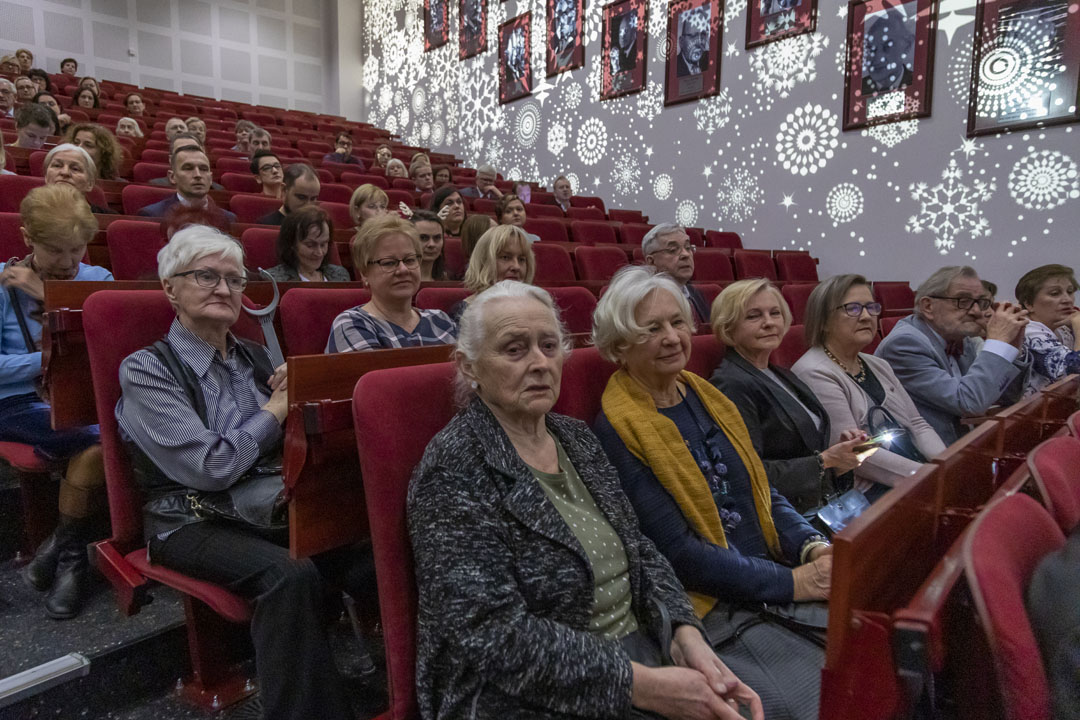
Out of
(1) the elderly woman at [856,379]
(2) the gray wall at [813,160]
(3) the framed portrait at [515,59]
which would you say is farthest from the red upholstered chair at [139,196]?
(3) the framed portrait at [515,59]

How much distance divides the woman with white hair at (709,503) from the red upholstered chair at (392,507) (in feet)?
0.72

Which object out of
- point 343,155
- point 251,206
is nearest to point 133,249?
point 251,206

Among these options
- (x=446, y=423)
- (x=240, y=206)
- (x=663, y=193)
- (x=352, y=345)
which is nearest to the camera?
(x=446, y=423)

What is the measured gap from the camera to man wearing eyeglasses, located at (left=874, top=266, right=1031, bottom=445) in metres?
1.09

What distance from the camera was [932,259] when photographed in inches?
95.7

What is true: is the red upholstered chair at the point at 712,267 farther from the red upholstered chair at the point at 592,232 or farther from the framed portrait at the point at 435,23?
the framed portrait at the point at 435,23

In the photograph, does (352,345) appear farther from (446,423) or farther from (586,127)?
(586,127)

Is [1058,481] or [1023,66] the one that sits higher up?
[1023,66]

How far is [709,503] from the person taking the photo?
2.14ft

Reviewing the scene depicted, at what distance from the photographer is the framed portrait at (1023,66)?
208cm

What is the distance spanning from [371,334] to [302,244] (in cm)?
45

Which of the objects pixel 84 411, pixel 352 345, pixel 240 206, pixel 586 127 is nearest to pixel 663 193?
pixel 586 127

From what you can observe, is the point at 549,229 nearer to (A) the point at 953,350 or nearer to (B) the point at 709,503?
(A) the point at 953,350

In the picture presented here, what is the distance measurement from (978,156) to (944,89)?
10.9 inches
